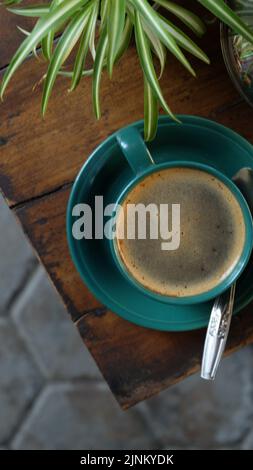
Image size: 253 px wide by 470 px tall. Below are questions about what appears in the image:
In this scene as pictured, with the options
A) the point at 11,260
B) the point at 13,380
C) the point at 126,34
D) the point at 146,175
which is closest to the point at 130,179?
the point at 146,175

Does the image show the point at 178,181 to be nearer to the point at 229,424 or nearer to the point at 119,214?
the point at 119,214

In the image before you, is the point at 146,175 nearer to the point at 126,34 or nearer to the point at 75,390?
the point at 126,34

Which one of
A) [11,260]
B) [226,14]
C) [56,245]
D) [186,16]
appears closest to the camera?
[226,14]

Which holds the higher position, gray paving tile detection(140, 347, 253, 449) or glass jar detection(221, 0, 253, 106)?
glass jar detection(221, 0, 253, 106)

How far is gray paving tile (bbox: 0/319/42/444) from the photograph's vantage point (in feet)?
4.39

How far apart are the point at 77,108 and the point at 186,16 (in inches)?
7.1

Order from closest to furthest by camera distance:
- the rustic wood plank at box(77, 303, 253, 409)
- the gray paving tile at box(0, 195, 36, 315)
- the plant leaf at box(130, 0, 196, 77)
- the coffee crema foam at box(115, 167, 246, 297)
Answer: the plant leaf at box(130, 0, 196, 77) < the coffee crema foam at box(115, 167, 246, 297) < the rustic wood plank at box(77, 303, 253, 409) < the gray paving tile at box(0, 195, 36, 315)

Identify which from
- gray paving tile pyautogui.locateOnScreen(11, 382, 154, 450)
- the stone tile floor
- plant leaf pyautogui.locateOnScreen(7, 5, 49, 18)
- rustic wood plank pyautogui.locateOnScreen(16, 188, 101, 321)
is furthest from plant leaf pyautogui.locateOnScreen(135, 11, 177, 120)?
gray paving tile pyautogui.locateOnScreen(11, 382, 154, 450)

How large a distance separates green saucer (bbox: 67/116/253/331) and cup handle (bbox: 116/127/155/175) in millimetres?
51

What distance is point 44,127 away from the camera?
0.85 metres

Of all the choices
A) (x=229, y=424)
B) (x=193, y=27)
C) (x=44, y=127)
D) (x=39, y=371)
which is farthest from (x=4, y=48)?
(x=229, y=424)

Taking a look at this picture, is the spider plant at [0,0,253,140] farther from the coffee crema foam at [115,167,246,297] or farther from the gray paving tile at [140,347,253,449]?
the gray paving tile at [140,347,253,449]

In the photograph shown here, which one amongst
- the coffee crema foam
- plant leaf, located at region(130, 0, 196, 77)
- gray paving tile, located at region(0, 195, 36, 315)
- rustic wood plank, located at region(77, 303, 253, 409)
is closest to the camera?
plant leaf, located at region(130, 0, 196, 77)

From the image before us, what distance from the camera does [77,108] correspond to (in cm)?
85
